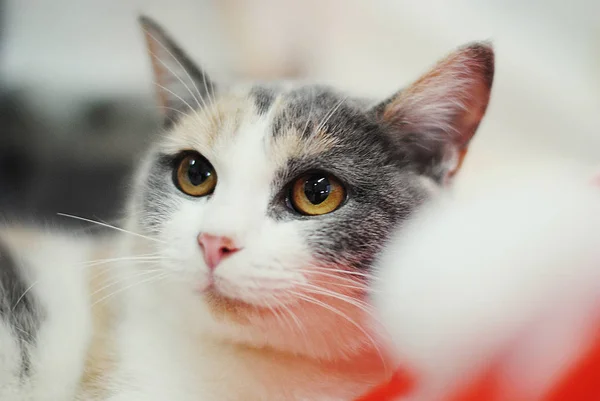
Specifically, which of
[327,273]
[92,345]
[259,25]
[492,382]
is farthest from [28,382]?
[259,25]

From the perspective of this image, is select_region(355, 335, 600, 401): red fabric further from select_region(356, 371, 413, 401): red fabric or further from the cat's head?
the cat's head

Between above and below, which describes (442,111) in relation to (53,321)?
above

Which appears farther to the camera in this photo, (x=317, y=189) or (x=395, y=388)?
(x=317, y=189)

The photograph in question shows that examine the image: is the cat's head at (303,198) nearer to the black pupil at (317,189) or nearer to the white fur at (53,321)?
the black pupil at (317,189)

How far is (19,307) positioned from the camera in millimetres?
749

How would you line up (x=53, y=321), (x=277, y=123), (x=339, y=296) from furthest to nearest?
(x=53, y=321), (x=277, y=123), (x=339, y=296)

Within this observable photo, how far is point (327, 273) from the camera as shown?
1.89ft

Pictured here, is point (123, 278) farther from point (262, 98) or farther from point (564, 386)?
point (564, 386)

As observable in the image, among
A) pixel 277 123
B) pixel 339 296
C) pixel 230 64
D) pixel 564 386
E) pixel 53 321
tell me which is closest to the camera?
pixel 564 386

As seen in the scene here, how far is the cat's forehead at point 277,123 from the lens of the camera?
65 cm

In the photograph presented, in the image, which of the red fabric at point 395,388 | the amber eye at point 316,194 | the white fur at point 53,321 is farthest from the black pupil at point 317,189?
the white fur at point 53,321

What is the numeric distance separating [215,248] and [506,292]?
28cm

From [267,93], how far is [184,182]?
0.52ft

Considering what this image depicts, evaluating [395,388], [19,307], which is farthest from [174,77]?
[395,388]
